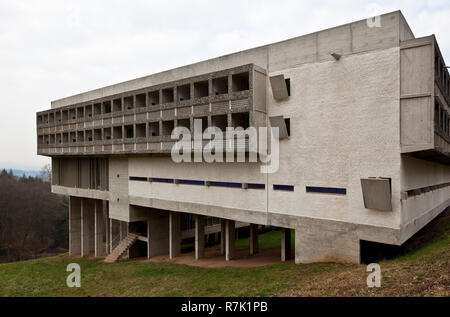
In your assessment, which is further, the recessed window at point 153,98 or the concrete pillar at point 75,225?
the concrete pillar at point 75,225

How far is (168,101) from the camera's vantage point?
26.6m

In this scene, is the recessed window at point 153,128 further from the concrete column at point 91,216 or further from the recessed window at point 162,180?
the concrete column at point 91,216

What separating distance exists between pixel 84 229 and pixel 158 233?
16.4 meters

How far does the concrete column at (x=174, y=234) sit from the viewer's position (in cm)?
3231

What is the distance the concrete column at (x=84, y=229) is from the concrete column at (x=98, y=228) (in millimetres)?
3082

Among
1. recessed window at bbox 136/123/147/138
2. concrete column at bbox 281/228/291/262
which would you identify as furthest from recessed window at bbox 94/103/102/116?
concrete column at bbox 281/228/291/262

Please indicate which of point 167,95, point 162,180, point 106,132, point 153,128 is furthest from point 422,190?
point 106,132

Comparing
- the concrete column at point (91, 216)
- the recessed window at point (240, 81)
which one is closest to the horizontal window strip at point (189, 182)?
the recessed window at point (240, 81)

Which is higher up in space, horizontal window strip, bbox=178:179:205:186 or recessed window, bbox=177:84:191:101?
recessed window, bbox=177:84:191:101

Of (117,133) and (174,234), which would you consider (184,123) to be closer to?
(117,133)

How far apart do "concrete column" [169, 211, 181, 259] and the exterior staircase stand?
5.18 meters

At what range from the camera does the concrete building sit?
1681 centimetres

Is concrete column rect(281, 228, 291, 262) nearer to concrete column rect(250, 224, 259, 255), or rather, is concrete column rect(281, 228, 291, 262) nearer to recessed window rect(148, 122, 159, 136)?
concrete column rect(250, 224, 259, 255)

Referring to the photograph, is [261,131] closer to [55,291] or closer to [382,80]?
[382,80]
